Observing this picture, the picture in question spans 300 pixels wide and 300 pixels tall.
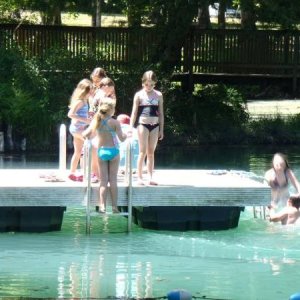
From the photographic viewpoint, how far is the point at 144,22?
94.7 ft

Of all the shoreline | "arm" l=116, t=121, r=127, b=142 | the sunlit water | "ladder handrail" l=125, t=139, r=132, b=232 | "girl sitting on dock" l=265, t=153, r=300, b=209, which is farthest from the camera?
the shoreline

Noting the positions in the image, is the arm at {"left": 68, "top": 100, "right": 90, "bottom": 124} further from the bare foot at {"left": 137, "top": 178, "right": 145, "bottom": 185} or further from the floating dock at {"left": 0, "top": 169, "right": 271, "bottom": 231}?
the bare foot at {"left": 137, "top": 178, "right": 145, "bottom": 185}

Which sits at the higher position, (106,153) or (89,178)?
(106,153)

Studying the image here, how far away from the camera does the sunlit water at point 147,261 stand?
1184cm

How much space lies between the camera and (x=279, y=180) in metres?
15.7

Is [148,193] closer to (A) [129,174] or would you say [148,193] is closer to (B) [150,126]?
(A) [129,174]

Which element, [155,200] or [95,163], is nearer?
[155,200]

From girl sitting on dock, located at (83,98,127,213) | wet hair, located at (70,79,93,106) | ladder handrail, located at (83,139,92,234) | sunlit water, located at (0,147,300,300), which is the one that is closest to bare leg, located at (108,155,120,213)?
girl sitting on dock, located at (83,98,127,213)

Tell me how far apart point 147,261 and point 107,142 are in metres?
1.89

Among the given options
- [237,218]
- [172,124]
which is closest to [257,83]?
[172,124]

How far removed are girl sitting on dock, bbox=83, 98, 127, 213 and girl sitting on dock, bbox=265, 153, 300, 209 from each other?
8.75 feet

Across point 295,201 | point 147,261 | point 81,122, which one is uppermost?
point 81,122

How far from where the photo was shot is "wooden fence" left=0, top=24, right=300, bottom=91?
94.2 feet

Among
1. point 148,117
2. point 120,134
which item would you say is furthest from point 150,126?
point 120,134
